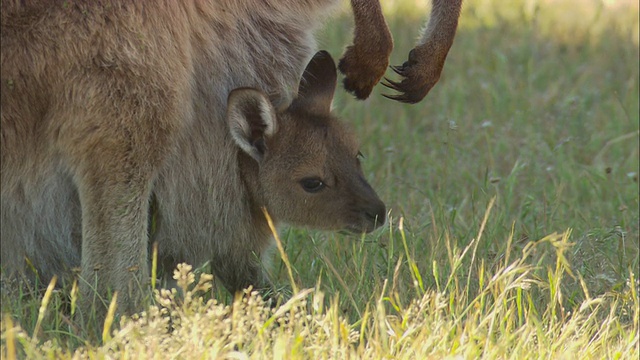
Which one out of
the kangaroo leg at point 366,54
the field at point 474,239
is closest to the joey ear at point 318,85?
the kangaroo leg at point 366,54

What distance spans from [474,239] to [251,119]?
0.82 metres

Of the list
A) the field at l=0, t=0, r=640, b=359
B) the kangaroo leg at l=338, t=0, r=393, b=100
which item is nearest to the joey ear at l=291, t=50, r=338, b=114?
the kangaroo leg at l=338, t=0, r=393, b=100

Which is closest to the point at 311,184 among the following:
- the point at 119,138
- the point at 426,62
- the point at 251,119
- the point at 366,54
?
the point at 251,119

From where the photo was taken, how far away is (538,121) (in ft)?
18.3

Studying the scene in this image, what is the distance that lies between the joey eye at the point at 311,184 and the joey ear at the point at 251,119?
0.16 metres

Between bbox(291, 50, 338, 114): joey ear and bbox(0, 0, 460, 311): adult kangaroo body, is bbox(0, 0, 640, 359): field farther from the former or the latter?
bbox(291, 50, 338, 114): joey ear

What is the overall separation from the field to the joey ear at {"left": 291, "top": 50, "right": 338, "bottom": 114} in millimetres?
477

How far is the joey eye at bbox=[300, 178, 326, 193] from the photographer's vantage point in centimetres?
356

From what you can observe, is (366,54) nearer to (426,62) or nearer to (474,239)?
(426,62)

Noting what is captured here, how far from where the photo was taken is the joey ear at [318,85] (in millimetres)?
3701

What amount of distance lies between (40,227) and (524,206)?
1.97 m

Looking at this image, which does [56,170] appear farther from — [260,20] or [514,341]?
[514,341]

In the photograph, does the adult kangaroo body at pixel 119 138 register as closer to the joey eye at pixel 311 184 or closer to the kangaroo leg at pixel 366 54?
the joey eye at pixel 311 184

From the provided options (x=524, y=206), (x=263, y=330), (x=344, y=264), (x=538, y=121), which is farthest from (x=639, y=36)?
(x=263, y=330)
